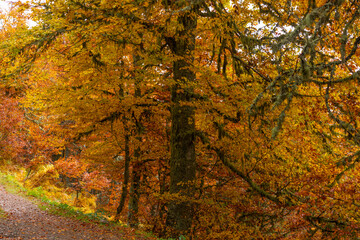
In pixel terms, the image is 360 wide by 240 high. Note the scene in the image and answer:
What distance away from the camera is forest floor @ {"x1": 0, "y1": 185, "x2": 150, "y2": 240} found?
22.8 feet

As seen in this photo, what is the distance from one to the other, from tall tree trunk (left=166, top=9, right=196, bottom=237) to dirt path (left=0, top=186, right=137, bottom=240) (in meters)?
1.60

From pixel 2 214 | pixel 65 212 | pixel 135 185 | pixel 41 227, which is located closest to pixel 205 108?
pixel 135 185

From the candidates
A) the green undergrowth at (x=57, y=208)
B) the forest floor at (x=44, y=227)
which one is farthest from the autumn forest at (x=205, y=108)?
the forest floor at (x=44, y=227)

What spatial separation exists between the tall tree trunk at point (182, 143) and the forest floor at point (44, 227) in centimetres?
119

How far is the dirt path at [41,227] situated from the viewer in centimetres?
692

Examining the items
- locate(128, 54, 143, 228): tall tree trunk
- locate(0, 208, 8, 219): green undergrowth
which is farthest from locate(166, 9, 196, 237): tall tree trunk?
locate(0, 208, 8, 219): green undergrowth

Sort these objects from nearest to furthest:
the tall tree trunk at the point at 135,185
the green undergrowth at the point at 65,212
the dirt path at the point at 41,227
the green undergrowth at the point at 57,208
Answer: the dirt path at the point at 41,227 < the green undergrowth at the point at 65,212 < the green undergrowth at the point at 57,208 < the tall tree trunk at the point at 135,185

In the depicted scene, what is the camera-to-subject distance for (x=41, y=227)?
25.1 feet

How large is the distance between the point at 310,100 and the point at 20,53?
760 centimetres

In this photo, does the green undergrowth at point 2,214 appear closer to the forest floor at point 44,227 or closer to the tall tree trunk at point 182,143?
the forest floor at point 44,227

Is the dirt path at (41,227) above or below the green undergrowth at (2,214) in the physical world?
below

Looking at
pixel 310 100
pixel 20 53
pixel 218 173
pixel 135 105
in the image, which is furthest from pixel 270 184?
pixel 20 53

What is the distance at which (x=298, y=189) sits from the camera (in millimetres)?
Answer: 7824

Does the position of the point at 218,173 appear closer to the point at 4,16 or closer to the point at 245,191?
the point at 245,191
